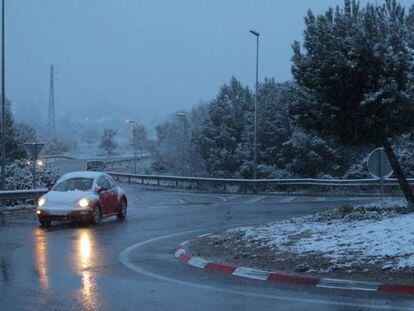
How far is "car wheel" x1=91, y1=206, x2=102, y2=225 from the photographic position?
59.2ft

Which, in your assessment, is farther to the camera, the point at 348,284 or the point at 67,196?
the point at 67,196

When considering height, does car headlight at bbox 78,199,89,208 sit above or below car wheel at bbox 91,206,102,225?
above

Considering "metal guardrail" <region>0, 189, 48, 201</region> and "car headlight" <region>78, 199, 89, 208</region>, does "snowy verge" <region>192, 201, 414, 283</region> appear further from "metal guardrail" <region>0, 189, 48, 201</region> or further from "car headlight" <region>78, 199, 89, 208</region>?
"metal guardrail" <region>0, 189, 48, 201</region>

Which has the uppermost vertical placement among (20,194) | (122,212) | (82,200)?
(82,200)

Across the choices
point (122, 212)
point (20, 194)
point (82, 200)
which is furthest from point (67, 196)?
point (20, 194)

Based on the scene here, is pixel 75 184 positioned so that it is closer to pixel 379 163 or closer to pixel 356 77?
pixel 379 163

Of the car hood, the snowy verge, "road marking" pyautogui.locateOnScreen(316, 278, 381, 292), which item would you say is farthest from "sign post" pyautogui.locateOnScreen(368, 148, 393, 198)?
the car hood

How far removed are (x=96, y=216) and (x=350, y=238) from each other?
9038mm

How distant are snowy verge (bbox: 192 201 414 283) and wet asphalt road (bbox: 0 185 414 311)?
89 centimetres

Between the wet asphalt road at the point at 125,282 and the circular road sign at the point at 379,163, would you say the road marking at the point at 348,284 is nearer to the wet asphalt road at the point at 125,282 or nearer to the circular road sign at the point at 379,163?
the wet asphalt road at the point at 125,282

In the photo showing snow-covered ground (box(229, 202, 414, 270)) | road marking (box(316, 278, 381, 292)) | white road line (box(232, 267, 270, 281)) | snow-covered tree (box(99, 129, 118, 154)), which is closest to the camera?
road marking (box(316, 278, 381, 292))

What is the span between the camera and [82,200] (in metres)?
17.9

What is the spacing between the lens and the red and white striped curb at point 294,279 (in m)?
8.36

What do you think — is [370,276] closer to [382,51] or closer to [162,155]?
[382,51]
